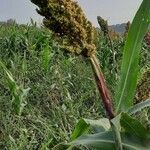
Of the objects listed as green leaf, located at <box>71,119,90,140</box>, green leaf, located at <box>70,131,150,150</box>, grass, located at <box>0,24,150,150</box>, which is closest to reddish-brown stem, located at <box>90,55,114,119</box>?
green leaf, located at <box>70,131,150,150</box>

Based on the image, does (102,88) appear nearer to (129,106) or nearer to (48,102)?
(129,106)

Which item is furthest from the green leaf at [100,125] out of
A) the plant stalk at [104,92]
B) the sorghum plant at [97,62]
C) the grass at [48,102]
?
the grass at [48,102]

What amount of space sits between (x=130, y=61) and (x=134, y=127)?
19 cm

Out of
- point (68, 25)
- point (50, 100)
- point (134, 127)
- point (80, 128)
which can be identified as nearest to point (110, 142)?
point (134, 127)

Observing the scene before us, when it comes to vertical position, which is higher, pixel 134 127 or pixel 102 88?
pixel 102 88

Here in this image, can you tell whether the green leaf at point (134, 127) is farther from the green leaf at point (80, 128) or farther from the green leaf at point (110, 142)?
the green leaf at point (80, 128)

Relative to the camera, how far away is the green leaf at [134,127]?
133cm

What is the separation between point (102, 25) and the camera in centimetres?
344

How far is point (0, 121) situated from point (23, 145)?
873mm

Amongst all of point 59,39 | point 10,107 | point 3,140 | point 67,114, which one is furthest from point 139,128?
point 10,107

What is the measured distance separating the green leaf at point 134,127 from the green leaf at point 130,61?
6 cm

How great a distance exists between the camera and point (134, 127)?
1342mm

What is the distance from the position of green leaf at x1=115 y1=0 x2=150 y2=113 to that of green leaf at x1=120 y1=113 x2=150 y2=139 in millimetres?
62

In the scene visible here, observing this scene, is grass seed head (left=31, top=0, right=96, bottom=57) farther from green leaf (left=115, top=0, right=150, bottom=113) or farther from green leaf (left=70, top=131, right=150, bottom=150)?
green leaf (left=70, top=131, right=150, bottom=150)
